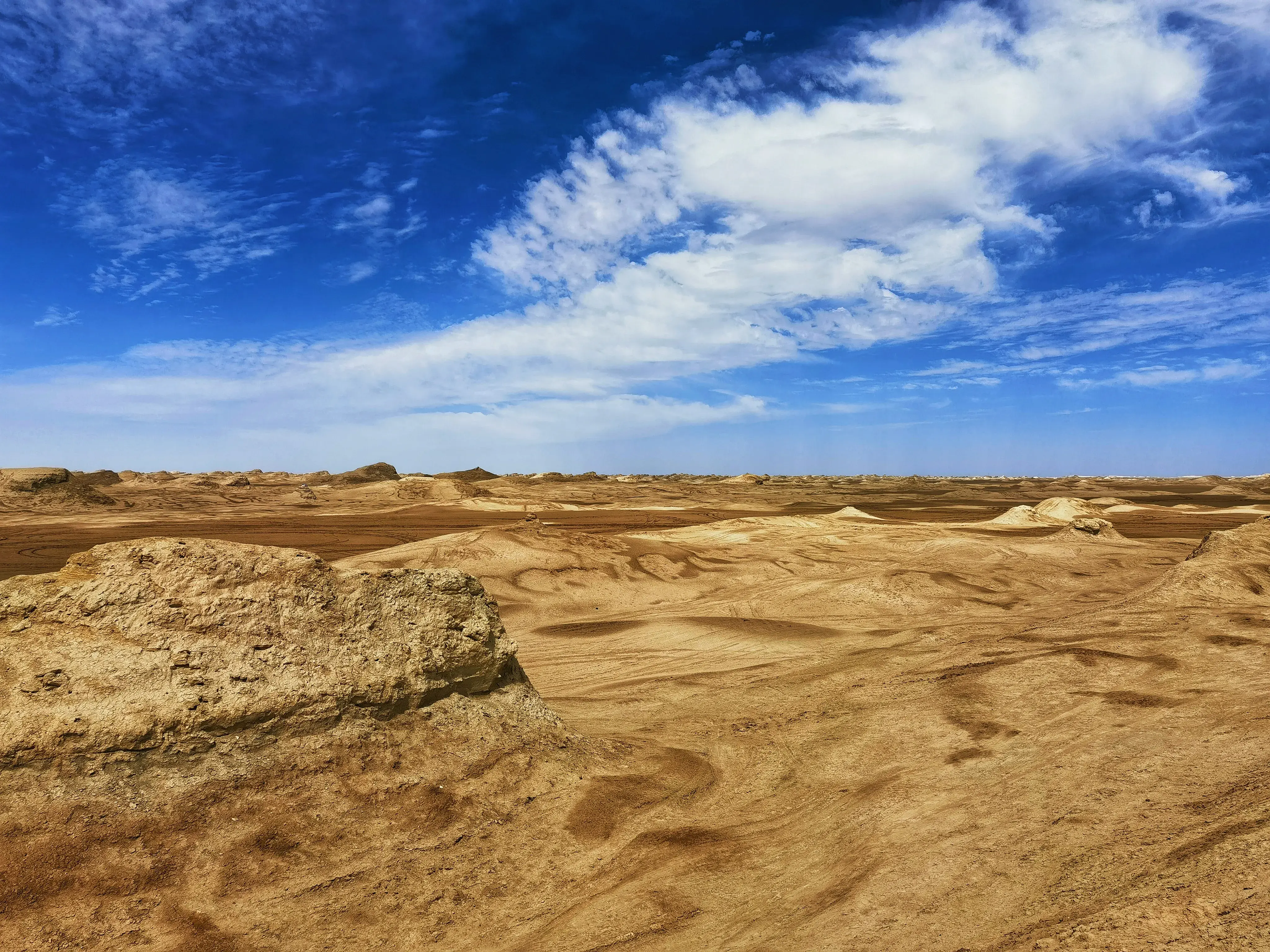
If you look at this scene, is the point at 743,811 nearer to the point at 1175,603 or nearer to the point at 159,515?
the point at 1175,603

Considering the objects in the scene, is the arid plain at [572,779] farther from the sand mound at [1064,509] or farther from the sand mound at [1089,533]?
the sand mound at [1064,509]

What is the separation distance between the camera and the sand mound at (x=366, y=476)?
57.1 m

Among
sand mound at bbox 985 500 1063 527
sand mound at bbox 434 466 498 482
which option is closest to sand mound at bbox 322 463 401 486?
sand mound at bbox 434 466 498 482

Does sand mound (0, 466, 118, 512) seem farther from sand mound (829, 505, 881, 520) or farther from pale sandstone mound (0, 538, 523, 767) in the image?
pale sandstone mound (0, 538, 523, 767)

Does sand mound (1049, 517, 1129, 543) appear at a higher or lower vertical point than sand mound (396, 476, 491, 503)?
lower

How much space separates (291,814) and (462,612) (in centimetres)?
195

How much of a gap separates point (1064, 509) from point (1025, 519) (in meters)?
2.61

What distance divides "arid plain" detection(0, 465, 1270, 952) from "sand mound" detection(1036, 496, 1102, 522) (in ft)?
63.0

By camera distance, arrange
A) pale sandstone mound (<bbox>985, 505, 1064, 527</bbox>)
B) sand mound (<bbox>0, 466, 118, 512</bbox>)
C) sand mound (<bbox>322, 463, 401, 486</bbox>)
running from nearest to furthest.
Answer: pale sandstone mound (<bbox>985, 505, 1064, 527</bbox>) < sand mound (<bbox>0, 466, 118, 512</bbox>) < sand mound (<bbox>322, 463, 401, 486</bbox>)

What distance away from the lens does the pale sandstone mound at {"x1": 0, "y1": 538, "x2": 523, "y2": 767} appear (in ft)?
14.9

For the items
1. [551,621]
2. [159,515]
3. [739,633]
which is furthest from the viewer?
[159,515]

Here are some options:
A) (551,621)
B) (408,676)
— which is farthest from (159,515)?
(408,676)

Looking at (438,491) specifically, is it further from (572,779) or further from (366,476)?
(572,779)

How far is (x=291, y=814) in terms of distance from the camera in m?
4.61
